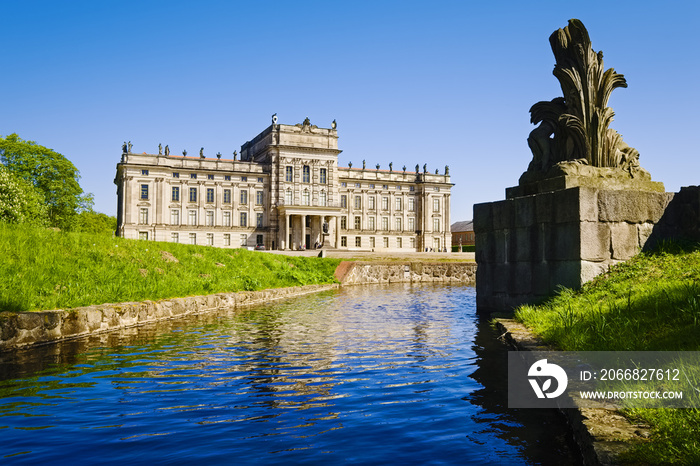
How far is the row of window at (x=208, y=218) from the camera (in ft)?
240

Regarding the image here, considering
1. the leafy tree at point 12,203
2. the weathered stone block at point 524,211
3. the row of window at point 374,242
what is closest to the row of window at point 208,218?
the row of window at point 374,242

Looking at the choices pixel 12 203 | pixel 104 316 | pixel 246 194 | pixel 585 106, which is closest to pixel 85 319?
pixel 104 316

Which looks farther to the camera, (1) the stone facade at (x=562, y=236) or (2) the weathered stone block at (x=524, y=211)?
(2) the weathered stone block at (x=524, y=211)

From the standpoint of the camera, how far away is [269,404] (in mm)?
5863

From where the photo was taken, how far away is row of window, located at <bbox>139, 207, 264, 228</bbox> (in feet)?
240

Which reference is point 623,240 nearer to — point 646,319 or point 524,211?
point 524,211

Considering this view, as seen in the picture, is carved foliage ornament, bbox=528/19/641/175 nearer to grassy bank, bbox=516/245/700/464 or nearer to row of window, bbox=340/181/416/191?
grassy bank, bbox=516/245/700/464

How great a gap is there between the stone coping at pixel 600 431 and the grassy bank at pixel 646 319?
0.36ft

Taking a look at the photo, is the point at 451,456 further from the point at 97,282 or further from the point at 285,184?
the point at 285,184

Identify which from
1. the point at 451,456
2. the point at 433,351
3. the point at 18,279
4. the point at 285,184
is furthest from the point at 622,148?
the point at 285,184

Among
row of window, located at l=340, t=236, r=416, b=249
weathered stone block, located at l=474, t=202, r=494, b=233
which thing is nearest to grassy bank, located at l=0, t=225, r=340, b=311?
weathered stone block, located at l=474, t=202, r=494, b=233

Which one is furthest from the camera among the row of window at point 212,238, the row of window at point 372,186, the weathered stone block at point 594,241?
the row of window at point 372,186

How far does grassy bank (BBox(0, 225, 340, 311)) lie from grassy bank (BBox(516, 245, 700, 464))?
9.17 m

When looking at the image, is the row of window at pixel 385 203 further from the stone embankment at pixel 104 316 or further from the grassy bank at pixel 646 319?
the grassy bank at pixel 646 319
